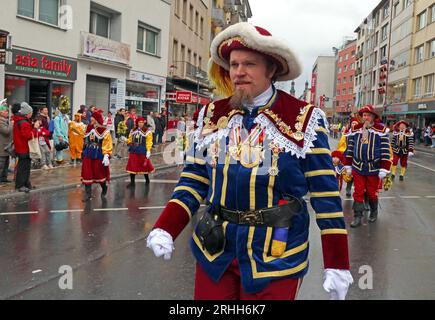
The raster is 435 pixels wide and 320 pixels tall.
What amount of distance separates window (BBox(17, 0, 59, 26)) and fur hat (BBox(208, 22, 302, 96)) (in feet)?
52.8

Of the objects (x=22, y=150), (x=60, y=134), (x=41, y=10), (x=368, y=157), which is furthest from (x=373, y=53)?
(x=22, y=150)

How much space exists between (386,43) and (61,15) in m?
53.5

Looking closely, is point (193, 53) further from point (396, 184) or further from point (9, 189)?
point (9, 189)

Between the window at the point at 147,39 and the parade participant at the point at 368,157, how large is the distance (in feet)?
63.4

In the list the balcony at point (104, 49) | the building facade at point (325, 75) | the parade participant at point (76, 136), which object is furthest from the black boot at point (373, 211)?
the building facade at point (325, 75)

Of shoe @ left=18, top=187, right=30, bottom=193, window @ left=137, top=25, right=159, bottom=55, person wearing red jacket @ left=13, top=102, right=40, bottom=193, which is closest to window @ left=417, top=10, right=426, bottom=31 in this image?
window @ left=137, top=25, right=159, bottom=55

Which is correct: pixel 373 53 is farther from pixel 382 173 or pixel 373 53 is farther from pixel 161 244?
pixel 161 244

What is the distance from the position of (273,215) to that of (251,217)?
117 mm

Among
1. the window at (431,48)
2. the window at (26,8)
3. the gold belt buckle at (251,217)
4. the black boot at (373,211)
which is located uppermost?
the window at (431,48)

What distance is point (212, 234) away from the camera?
2518mm

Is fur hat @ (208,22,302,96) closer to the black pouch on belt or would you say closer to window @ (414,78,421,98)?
the black pouch on belt

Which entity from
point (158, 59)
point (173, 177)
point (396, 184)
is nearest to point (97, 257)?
point (173, 177)

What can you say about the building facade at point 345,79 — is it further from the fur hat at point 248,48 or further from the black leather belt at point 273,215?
the black leather belt at point 273,215

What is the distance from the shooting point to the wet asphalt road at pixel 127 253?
464 cm
